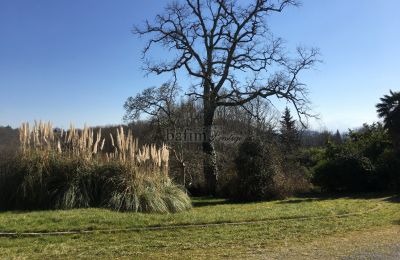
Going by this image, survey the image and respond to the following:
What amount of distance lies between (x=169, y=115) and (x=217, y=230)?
47.7 ft

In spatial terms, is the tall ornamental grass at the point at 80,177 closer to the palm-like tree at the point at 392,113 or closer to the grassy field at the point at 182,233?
the grassy field at the point at 182,233

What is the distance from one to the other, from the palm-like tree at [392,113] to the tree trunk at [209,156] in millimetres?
8233

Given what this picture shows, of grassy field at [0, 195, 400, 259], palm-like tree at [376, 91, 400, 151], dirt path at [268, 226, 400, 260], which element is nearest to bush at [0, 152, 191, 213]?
grassy field at [0, 195, 400, 259]

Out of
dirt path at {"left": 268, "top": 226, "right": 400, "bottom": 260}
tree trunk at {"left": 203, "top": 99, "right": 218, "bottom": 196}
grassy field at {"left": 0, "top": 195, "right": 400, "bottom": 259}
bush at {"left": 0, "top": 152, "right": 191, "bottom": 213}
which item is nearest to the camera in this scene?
dirt path at {"left": 268, "top": 226, "right": 400, "bottom": 260}

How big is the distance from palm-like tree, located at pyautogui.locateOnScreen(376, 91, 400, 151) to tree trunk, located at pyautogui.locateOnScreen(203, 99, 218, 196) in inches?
324

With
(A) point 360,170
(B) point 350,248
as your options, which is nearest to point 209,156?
(A) point 360,170

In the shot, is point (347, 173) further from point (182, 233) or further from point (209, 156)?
point (182, 233)

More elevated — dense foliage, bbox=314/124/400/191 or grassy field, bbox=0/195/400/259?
dense foliage, bbox=314/124/400/191

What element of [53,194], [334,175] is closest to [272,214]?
[53,194]

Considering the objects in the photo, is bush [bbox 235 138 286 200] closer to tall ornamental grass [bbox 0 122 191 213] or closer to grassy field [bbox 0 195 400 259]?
tall ornamental grass [bbox 0 122 191 213]

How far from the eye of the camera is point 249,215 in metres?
11.5

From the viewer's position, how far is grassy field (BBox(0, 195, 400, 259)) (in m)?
7.73

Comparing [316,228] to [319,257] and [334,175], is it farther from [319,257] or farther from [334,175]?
[334,175]

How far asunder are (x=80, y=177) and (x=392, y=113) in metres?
15.8
